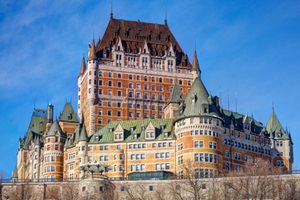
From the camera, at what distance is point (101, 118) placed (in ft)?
569

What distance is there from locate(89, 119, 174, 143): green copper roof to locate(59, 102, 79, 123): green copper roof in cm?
1654

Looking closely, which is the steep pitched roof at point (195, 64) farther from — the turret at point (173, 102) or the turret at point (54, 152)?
the turret at point (54, 152)

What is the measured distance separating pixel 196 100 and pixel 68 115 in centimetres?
3785

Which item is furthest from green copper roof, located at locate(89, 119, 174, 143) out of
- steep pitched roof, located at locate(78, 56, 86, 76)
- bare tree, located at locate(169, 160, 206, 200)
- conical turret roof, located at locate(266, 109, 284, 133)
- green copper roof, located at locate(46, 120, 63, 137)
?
steep pitched roof, located at locate(78, 56, 86, 76)

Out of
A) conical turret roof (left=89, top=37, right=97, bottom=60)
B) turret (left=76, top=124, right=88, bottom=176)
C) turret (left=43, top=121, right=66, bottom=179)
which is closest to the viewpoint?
turret (left=76, top=124, right=88, bottom=176)

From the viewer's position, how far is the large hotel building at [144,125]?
151 meters

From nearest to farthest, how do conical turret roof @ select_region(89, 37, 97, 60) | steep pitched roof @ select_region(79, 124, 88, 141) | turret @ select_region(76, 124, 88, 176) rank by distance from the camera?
1. turret @ select_region(76, 124, 88, 176)
2. steep pitched roof @ select_region(79, 124, 88, 141)
3. conical turret roof @ select_region(89, 37, 97, 60)

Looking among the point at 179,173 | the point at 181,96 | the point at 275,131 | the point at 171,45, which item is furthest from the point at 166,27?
the point at 179,173

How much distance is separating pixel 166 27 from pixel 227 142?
49.2 metres

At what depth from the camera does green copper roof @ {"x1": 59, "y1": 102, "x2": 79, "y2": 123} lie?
176 metres

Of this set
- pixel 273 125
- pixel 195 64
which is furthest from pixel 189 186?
pixel 195 64

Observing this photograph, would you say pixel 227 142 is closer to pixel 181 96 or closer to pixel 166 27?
pixel 181 96

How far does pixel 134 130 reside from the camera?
15900cm

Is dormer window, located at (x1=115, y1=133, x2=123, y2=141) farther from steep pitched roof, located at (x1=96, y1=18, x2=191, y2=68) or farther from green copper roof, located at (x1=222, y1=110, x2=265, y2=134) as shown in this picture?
steep pitched roof, located at (x1=96, y1=18, x2=191, y2=68)
